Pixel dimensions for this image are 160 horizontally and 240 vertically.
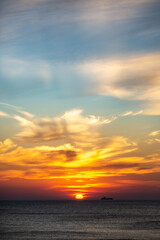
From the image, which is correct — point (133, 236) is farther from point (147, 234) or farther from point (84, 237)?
point (84, 237)

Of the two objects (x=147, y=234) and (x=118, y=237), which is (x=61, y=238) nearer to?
(x=118, y=237)

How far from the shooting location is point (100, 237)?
32.1 m

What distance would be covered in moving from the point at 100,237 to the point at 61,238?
3.47 metres

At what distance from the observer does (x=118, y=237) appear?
31906 mm

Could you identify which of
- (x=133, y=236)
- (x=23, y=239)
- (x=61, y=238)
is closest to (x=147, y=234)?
(x=133, y=236)

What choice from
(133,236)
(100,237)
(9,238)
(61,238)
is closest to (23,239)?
(9,238)

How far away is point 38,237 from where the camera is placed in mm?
32750

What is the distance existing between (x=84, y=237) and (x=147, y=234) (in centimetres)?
626

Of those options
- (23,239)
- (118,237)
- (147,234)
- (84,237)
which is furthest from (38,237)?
(147,234)

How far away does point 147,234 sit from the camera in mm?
34000

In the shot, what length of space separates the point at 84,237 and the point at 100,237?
1.42 meters

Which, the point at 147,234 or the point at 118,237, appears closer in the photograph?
the point at 118,237

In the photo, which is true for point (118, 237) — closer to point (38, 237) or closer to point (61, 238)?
point (61, 238)

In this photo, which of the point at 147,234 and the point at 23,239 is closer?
the point at 23,239
